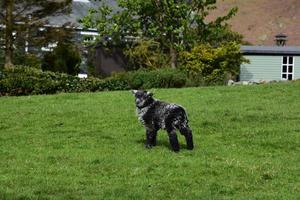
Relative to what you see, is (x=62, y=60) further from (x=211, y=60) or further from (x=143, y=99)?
(x=143, y=99)

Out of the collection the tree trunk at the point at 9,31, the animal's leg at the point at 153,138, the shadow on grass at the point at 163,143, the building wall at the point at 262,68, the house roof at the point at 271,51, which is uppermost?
the tree trunk at the point at 9,31

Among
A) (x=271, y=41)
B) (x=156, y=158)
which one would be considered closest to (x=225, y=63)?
(x=156, y=158)

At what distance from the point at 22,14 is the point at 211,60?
10.1m

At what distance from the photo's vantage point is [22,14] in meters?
31.9

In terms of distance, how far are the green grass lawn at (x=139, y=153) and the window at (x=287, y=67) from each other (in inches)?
750

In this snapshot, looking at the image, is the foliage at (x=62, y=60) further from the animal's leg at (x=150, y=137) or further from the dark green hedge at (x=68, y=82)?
the animal's leg at (x=150, y=137)

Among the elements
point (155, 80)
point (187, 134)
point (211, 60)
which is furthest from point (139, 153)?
point (211, 60)

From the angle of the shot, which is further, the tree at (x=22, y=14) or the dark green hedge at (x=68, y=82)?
the tree at (x=22, y=14)

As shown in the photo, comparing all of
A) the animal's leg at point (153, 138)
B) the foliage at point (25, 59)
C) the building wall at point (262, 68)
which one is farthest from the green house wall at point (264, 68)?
the animal's leg at point (153, 138)

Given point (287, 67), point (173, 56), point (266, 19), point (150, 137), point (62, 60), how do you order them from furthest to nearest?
point (266, 19) < point (287, 67) < point (62, 60) < point (173, 56) < point (150, 137)

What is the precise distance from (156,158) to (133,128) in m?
3.35

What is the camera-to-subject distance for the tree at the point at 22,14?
3020cm

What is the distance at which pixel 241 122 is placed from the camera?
1418 centimetres

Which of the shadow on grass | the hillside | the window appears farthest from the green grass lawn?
the hillside
